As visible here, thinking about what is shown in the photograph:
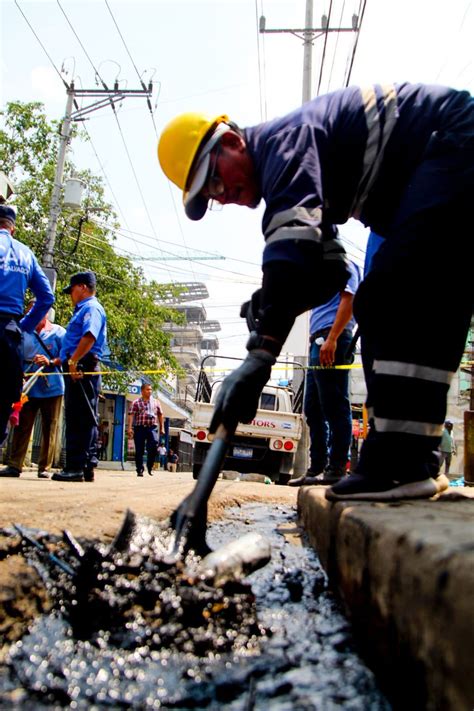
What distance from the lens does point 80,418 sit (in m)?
4.73

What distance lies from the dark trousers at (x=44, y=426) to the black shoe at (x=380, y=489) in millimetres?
4069

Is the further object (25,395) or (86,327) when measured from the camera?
(25,395)

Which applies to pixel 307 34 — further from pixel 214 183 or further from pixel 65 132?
pixel 214 183

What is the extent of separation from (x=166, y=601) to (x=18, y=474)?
4.10m

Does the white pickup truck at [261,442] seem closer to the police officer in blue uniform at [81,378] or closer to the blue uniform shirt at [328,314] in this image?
the police officer in blue uniform at [81,378]

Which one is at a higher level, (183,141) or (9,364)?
(183,141)

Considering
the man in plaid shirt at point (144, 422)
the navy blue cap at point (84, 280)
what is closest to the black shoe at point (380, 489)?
the navy blue cap at point (84, 280)

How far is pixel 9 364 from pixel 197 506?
2720mm

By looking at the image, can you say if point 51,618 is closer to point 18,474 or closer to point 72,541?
point 72,541

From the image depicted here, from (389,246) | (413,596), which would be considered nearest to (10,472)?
(389,246)

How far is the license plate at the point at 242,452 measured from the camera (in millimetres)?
8094

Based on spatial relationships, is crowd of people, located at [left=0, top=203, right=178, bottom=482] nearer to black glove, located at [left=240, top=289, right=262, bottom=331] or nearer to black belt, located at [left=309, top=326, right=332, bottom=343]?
black belt, located at [left=309, top=326, right=332, bottom=343]

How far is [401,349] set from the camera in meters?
1.66

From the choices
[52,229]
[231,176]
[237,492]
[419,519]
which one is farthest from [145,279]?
[419,519]
